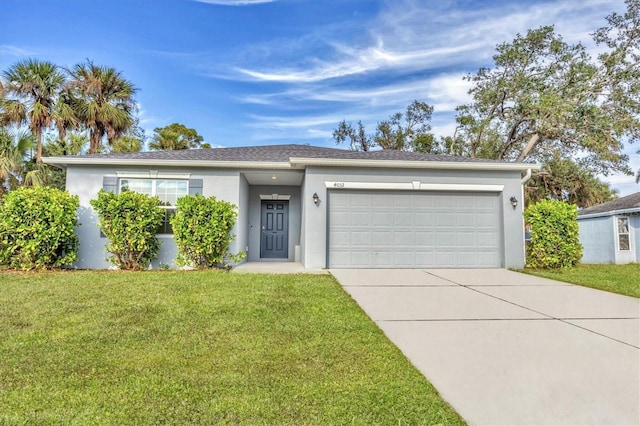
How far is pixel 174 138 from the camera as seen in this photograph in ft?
65.6

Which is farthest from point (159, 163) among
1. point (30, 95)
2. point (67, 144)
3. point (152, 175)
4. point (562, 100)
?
point (562, 100)

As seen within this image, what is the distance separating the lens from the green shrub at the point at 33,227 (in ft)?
23.5

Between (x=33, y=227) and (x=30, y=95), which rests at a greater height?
(x=30, y=95)

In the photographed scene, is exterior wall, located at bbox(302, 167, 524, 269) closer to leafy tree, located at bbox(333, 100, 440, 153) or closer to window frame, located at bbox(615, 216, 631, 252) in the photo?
window frame, located at bbox(615, 216, 631, 252)

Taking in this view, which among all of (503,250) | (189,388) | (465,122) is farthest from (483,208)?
(465,122)

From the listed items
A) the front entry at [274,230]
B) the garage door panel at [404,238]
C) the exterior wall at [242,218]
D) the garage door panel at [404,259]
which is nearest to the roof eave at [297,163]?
the exterior wall at [242,218]

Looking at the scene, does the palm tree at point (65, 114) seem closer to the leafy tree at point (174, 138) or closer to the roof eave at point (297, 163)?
the leafy tree at point (174, 138)

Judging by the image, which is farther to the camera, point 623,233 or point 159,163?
point 623,233

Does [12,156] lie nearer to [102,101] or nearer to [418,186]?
[102,101]

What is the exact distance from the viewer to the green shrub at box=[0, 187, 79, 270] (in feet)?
23.5

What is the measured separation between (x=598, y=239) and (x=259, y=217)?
1409 cm

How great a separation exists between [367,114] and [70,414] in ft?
76.0

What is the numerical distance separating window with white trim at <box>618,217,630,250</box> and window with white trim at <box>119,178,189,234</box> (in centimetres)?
1574

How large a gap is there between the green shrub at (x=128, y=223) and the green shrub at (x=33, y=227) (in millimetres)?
680
